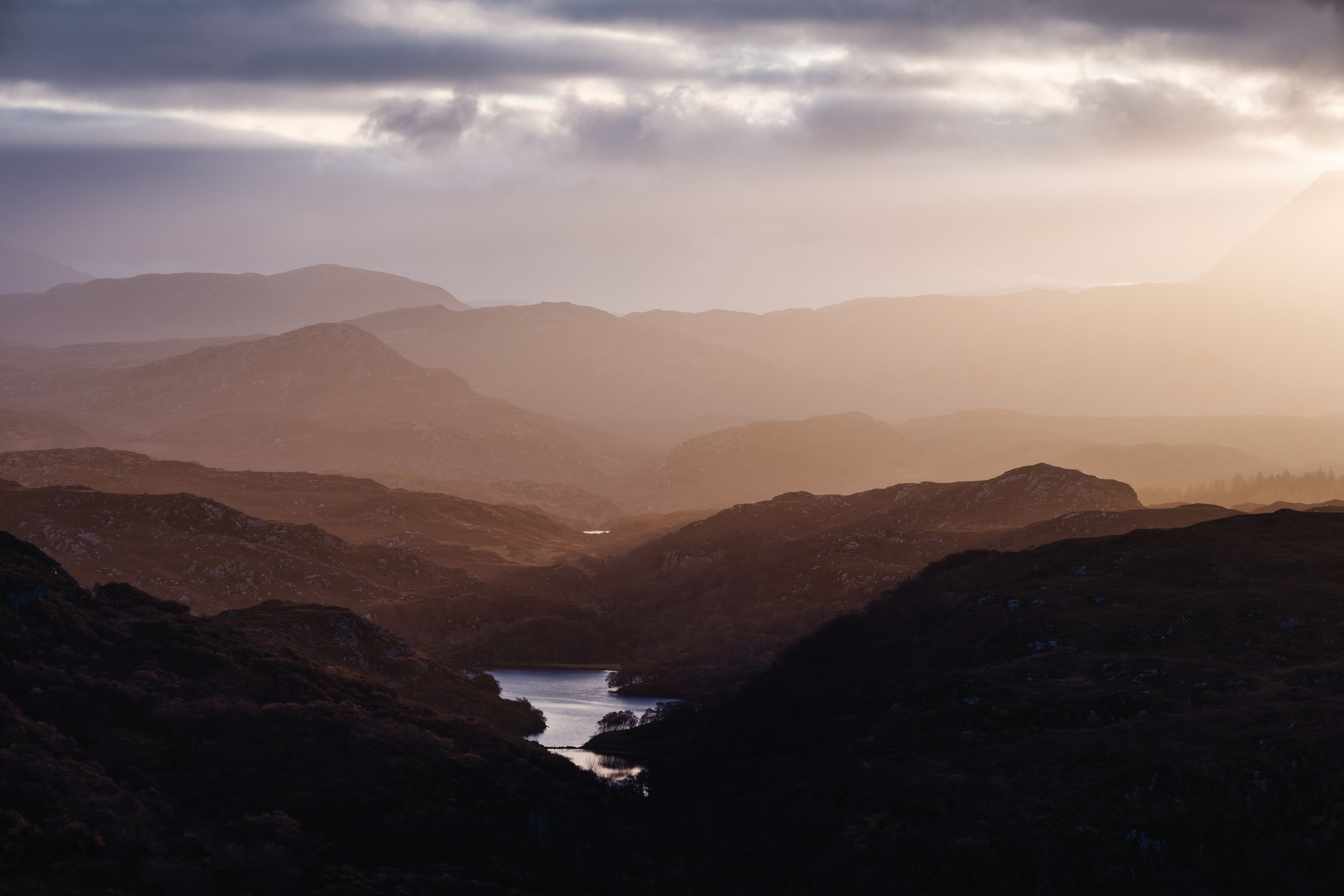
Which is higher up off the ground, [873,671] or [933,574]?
[933,574]

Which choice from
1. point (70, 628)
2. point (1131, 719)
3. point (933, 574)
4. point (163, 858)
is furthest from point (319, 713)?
point (933, 574)

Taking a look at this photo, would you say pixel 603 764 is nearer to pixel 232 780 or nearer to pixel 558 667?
pixel 232 780

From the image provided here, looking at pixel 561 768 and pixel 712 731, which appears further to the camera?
pixel 712 731

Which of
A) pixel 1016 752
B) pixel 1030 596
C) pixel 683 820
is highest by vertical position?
pixel 1030 596

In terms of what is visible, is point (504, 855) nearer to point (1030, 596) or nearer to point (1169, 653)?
point (1169, 653)

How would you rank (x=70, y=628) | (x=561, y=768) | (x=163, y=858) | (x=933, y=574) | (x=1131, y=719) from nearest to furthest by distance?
(x=163, y=858), (x=1131, y=719), (x=70, y=628), (x=561, y=768), (x=933, y=574)

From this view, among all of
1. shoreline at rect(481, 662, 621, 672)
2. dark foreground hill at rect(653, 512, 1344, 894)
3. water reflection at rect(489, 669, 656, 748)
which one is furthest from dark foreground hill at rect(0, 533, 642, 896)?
shoreline at rect(481, 662, 621, 672)

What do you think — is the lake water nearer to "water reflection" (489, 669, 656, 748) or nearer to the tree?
"water reflection" (489, 669, 656, 748)
